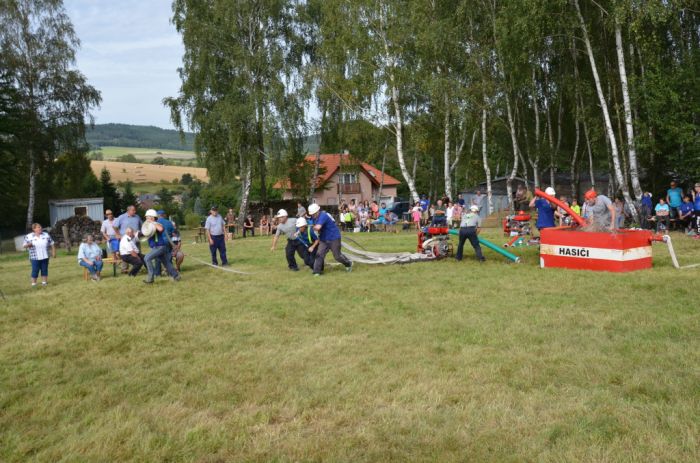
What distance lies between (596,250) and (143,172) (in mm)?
77344

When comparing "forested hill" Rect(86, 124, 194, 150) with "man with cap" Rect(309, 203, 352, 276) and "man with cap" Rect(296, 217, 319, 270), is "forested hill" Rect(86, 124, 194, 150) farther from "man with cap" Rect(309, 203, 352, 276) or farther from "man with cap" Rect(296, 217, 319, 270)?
"man with cap" Rect(309, 203, 352, 276)

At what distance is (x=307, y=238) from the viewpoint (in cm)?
1380

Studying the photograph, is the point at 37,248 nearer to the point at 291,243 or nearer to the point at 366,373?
the point at 291,243

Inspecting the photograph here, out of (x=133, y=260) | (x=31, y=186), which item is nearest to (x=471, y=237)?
(x=133, y=260)

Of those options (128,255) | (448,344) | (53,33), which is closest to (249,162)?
(53,33)

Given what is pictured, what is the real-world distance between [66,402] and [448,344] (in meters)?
3.87

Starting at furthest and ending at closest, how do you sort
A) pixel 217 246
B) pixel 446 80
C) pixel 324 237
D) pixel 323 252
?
1. pixel 446 80
2. pixel 217 246
3. pixel 324 237
4. pixel 323 252

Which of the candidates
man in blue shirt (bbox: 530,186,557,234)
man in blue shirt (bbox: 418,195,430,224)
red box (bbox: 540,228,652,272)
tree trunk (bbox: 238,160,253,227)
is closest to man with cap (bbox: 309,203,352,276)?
red box (bbox: 540,228,652,272)

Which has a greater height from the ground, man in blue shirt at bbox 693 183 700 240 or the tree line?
A: the tree line

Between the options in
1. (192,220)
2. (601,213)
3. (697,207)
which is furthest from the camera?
(192,220)

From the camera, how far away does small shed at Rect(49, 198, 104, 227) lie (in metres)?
35.8

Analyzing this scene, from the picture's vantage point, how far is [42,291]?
1255 cm

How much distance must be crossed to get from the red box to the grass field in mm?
590

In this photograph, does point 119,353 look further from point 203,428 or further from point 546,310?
point 546,310
